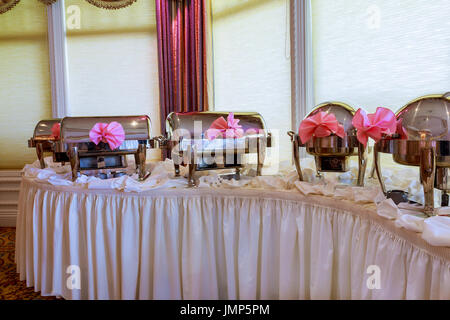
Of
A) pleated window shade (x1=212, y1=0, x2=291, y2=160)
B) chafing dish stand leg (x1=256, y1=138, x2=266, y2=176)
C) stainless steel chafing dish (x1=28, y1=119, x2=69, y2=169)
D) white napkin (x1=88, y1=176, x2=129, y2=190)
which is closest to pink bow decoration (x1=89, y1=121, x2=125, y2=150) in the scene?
white napkin (x1=88, y1=176, x2=129, y2=190)

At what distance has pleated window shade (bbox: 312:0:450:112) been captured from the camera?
Answer: 5.99ft

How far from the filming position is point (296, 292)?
1.31 metres

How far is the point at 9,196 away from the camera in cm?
388

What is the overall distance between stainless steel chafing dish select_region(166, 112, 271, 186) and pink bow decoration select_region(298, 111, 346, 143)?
360mm

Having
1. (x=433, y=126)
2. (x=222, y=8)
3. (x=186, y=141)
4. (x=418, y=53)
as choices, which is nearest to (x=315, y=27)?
(x=418, y=53)

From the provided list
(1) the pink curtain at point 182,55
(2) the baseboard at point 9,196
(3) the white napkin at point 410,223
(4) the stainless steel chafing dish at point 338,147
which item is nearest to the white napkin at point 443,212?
(3) the white napkin at point 410,223

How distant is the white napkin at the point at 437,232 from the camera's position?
2.18ft

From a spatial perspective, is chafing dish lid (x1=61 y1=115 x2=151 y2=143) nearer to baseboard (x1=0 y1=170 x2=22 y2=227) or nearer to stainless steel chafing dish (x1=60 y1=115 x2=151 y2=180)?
stainless steel chafing dish (x1=60 y1=115 x2=151 y2=180)

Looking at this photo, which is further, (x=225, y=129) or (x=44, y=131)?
(x=44, y=131)

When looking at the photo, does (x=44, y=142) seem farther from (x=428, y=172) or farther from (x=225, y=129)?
(x=428, y=172)

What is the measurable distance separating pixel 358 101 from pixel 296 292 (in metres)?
1.52

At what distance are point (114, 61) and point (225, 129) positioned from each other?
2.76m

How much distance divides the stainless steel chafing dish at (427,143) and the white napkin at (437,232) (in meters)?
0.17

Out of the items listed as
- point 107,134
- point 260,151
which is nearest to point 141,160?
point 107,134
